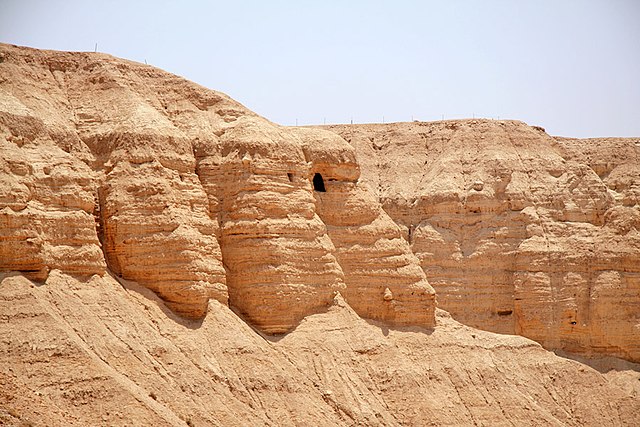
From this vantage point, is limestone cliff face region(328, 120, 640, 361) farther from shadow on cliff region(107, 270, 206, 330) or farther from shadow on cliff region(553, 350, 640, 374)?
shadow on cliff region(107, 270, 206, 330)

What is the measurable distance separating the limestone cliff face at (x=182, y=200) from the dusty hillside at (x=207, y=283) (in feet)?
0.25

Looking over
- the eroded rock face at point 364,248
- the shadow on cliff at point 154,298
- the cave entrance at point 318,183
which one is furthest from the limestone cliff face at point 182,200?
the cave entrance at point 318,183

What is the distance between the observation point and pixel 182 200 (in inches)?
2018

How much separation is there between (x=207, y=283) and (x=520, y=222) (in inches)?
886

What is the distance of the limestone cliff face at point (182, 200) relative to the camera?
156 feet

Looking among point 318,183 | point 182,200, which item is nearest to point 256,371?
point 182,200

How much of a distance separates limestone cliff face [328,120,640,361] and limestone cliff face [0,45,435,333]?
9.82 metres

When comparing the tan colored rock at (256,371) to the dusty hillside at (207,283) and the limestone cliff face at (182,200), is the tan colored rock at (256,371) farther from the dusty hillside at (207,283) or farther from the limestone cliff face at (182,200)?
the limestone cliff face at (182,200)

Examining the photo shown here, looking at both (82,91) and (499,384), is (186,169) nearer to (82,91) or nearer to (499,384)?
(82,91)

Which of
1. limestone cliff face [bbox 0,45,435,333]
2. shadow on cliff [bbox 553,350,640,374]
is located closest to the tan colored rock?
limestone cliff face [bbox 0,45,435,333]

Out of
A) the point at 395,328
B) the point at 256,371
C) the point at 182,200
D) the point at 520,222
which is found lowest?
the point at 256,371

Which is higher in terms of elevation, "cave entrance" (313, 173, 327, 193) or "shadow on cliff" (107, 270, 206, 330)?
"cave entrance" (313, 173, 327, 193)

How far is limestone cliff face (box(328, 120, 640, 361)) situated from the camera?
66.3 m

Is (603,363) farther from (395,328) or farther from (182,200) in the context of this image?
(182,200)
